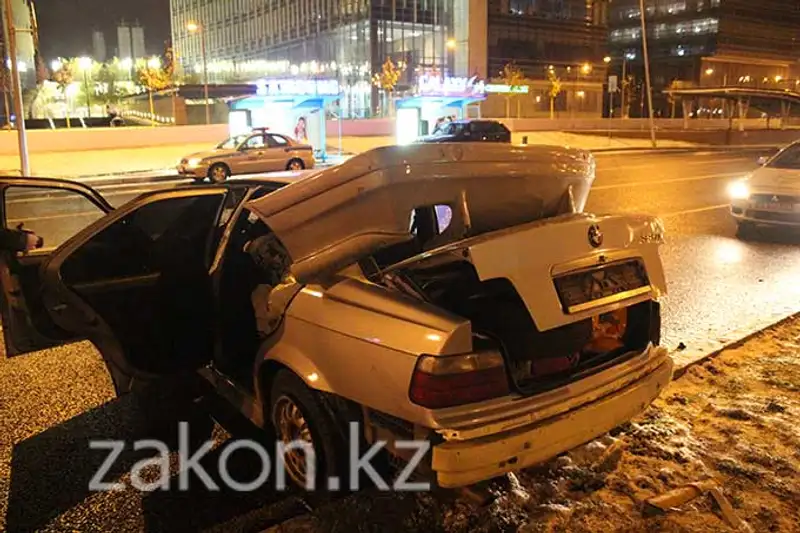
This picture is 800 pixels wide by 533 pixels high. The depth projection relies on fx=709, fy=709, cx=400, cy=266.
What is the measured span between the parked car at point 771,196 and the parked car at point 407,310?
26.0 feet

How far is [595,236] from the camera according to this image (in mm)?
3365

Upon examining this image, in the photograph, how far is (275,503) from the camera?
3.58 meters

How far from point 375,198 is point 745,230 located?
9958 millimetres

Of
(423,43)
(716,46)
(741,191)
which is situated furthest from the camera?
(716,46)

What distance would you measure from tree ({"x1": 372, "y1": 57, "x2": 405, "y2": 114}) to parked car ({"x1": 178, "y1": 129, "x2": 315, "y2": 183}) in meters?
32.9

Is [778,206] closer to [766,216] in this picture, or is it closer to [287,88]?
[766,216]

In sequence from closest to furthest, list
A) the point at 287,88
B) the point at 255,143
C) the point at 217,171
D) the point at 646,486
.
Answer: the point at 646,486 < the point at 217,171 < the point at 255,143 < the point at 287,88

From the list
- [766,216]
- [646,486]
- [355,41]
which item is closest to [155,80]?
[355,41]

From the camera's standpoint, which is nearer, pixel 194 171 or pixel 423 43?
pixel 194 171

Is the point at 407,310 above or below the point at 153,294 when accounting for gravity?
above

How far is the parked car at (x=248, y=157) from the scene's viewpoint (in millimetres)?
→ 21844

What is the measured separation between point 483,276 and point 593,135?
1983 inches

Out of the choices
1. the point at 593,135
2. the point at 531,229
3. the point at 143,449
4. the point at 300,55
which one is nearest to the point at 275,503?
the point at 143,449

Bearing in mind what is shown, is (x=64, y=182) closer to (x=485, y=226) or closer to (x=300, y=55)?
(x=485, y=226)
